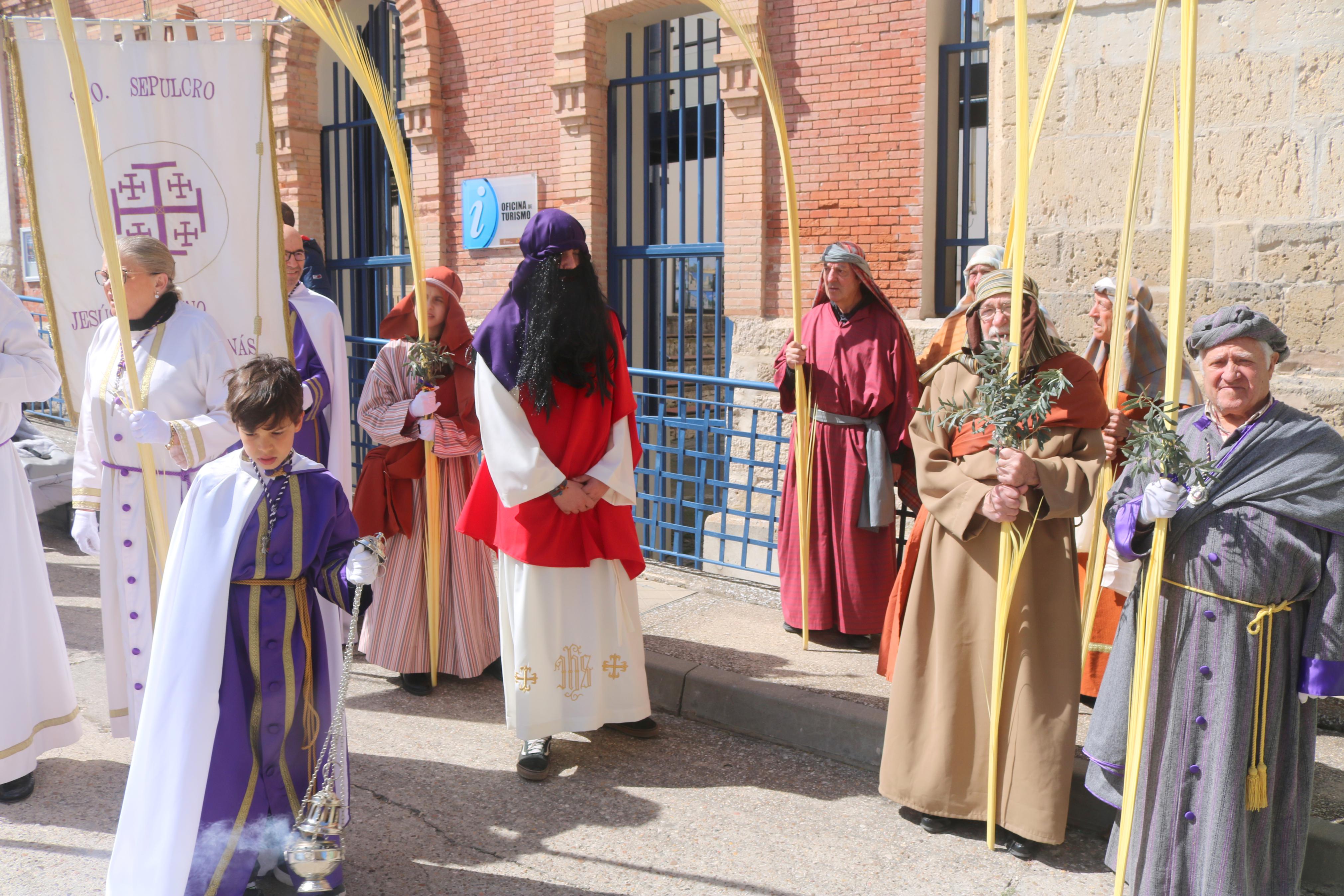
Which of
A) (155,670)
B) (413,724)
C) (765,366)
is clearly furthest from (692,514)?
(155,670)

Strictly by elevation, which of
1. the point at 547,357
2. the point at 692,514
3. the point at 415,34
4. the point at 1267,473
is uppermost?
the point at 415,34

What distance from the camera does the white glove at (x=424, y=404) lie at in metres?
4.77

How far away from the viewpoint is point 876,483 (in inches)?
210

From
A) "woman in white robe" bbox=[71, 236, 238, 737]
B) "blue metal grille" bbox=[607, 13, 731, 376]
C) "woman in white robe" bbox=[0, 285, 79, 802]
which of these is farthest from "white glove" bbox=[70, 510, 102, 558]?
"blue metal grille" bbox=[607, 13, 731, 376]

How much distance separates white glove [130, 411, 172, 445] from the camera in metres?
3.44

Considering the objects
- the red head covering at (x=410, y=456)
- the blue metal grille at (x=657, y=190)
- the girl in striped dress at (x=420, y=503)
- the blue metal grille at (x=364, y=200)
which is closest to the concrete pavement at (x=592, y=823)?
the girl in striped dress at (x=420, y=503)

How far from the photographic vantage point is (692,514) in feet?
39.8

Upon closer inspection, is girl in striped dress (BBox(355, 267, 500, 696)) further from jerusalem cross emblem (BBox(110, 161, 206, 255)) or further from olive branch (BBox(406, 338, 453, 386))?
jerusalem cross emblem (BBox(110, 161, 206, 255))

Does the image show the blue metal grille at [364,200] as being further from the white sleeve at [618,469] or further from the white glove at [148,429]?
the white glove at [148,429]

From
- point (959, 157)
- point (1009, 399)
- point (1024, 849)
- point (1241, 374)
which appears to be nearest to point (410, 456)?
point (1009, 399)

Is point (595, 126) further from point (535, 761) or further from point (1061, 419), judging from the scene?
point (1061, 419)

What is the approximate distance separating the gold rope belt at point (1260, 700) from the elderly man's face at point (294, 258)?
13.4 ft

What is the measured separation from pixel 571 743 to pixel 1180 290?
9.36ft

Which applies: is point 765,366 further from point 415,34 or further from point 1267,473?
point 1267,473
